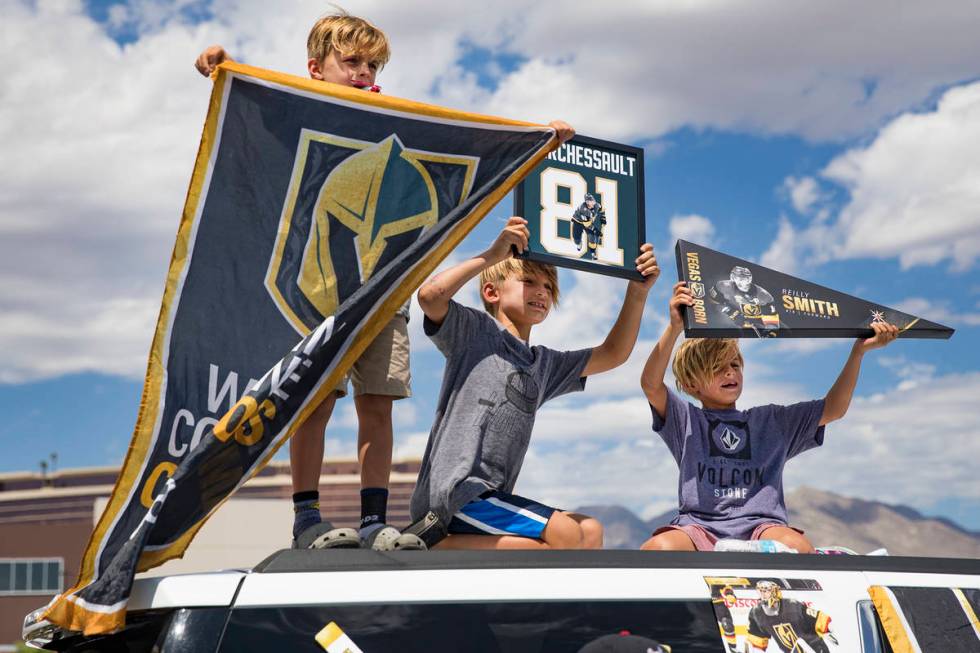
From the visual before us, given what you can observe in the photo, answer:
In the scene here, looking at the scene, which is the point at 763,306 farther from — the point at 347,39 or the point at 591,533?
the point at 347,39

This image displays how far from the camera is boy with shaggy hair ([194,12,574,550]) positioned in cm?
364

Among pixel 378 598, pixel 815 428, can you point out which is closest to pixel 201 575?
pixel 378 598

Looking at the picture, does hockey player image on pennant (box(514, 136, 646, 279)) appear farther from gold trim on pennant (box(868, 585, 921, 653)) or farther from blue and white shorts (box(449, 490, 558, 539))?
gold trim on pennant (box(868, 585, 921, 653))

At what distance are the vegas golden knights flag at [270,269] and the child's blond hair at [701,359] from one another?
1.31 metres

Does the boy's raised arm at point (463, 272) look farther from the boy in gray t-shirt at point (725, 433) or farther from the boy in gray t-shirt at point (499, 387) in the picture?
the boy in gray t-shirt at point (725, 433)

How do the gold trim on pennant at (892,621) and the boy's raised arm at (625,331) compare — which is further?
the boy's raised arm at (625,331)

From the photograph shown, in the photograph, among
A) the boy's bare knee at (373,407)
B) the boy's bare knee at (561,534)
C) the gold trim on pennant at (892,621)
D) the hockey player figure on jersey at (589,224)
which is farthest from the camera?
the hockey player figure on jersey at (589,224)

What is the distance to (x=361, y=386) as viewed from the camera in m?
3.87

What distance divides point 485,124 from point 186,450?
5.16 feet

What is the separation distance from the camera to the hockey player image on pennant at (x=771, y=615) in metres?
2.75

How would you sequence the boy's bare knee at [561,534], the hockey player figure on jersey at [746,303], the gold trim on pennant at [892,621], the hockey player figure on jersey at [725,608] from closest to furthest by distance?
the hockey player figure on jersey at [725,608] < the gold trim on pennant at [892,621] < the boy's bare knee at [561,534] < the hockey player figure on jersey at [746,303]

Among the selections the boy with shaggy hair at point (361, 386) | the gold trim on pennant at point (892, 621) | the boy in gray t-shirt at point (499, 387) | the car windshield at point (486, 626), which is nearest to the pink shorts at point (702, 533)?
the boy in gray t-shirt at point (499, 387)

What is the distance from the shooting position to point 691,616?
8.89 feet

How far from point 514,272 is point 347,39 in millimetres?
1130
